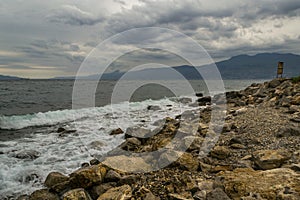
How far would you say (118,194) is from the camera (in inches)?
163

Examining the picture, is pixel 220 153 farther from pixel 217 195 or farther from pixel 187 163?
pixel 217 195

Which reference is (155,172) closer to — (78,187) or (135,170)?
(135,170)

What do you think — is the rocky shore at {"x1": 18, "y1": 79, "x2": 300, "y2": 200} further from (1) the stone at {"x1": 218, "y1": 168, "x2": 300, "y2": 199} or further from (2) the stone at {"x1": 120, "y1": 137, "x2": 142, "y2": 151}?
(2) the stone at {"x1": 120, "y1": 137, "x2": 142, "y2": 151}

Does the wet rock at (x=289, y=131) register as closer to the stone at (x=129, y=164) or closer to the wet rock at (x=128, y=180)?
the stone at (x=129, y=164)

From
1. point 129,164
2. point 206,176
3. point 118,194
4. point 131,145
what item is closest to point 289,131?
point 206,176

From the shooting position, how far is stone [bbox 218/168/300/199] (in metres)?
3.51

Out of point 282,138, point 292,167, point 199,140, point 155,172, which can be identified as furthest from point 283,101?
point 155,172

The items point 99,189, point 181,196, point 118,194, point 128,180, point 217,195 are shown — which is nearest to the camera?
point 217,195

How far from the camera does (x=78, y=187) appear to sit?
4.80 m

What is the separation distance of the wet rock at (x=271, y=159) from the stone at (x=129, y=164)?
2.38m

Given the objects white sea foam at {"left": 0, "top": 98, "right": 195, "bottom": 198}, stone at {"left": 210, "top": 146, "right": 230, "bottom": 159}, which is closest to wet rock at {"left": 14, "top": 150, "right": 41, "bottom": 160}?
white sea foam at {"left": 0, "top": 98, "right": 195, "bottom": 198}

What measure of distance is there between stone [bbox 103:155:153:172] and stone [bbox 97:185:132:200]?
98 cm

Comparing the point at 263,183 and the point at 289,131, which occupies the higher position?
the point at 289,131

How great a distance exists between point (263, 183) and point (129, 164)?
119 inches
